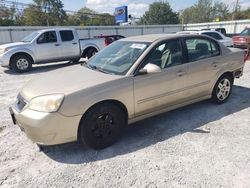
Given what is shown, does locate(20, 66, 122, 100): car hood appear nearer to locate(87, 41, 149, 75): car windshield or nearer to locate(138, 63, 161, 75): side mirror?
locate(87, 41, 149, 75): car windshield

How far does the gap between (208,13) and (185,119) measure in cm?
7057

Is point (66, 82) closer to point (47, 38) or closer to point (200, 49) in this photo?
point (200, 49)

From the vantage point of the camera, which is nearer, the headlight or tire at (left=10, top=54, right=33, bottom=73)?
the headlight

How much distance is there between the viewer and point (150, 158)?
2881 millimetres

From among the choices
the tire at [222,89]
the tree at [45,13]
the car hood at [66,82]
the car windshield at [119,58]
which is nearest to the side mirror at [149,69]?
the car windshield at [119,58]

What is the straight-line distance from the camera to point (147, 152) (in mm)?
3021

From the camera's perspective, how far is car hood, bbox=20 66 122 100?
284 cm

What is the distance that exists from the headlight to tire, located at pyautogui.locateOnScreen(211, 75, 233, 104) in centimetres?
326

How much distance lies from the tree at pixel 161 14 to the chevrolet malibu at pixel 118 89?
6162 centimetres

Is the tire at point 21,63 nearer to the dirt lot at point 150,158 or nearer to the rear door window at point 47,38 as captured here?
the rear door window at point 47,38

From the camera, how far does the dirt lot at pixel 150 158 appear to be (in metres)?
2.49

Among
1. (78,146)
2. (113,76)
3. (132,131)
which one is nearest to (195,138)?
(132,131)

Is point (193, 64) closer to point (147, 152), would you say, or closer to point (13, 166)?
point (147, 152)

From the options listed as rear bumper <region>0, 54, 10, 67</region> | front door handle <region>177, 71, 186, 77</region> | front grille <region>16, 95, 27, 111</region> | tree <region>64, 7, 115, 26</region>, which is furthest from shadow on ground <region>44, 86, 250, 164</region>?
tree <region>64, 7, 115, 26</region>
